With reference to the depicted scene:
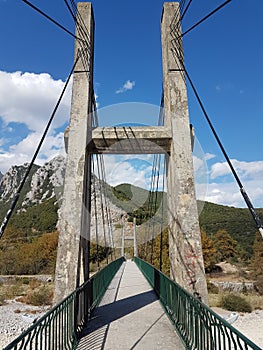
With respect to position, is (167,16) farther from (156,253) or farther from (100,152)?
(156,253)

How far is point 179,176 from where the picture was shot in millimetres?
4719

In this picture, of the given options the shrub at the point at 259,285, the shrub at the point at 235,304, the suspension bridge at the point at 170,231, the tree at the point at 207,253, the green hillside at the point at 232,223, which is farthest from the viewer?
the green hillside at the point at 232,223

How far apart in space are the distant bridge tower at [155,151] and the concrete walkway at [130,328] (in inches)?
26.3

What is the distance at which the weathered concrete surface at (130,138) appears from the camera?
5273 mm

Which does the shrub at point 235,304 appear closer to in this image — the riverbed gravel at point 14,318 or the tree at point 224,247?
the riverbed gravel at point 14,318

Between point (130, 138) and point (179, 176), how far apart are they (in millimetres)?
1190

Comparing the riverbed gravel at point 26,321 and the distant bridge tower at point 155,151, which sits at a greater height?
the distant bridge tower at point 155,151

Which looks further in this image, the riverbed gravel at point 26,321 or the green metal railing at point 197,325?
the riverbed gravel at point 26,321

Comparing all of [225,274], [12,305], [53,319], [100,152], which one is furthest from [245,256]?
[53,319]

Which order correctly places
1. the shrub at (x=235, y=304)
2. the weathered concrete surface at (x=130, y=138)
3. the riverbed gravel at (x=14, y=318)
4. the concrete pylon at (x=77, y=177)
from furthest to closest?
1. the shrub at (x=235, y=304)
2. the riverbed gravel at (x=14, y=318)
3. the weathered concrete surface at (x=130, y=138)
4. the concrete pylon at (x=77, y=177)

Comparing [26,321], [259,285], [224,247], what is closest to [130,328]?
[26,321]

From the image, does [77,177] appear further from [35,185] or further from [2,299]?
[35,185]

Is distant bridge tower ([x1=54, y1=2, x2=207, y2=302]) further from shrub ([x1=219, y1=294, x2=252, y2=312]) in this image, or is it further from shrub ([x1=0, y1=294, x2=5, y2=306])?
shrub ([x1=0, y1=294, x2=5, y2=306])

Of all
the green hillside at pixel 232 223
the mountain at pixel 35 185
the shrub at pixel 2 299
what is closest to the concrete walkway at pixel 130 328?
the shrub at pixel 2 299
